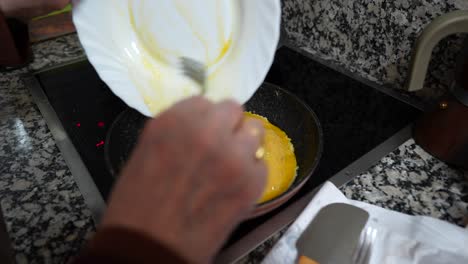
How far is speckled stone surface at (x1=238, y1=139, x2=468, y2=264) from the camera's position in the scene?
514 mm

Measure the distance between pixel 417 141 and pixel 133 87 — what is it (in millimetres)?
502

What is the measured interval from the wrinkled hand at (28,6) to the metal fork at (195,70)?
21 centimetres

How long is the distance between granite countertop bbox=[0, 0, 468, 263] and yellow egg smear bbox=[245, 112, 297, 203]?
0.28 ft

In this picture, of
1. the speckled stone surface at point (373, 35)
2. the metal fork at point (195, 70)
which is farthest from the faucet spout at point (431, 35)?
the metal fork at point (195, 70)

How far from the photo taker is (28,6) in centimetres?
55

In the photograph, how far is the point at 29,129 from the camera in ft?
2.24

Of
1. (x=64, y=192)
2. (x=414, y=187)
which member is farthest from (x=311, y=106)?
(x=64, y=192)

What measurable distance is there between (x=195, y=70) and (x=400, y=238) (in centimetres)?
40

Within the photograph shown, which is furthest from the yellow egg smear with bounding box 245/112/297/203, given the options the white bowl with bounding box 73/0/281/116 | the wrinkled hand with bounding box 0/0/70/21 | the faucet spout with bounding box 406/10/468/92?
the wrinkled hand with bounding box 0/0/70/21

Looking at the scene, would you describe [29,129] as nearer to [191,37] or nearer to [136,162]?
[191,37]

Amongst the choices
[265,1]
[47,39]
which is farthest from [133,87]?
[47,39]

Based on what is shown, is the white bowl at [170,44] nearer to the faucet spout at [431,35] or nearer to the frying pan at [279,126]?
the frying pan at [279,126]

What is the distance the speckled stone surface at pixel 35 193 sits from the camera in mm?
485

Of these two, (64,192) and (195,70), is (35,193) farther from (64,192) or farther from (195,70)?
(195,70)
